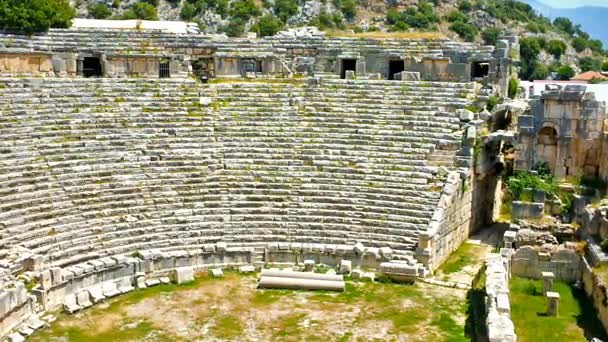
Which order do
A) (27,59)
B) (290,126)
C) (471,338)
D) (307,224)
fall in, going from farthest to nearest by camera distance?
(27,59) → (290,126) → (307,224) → (471,338)

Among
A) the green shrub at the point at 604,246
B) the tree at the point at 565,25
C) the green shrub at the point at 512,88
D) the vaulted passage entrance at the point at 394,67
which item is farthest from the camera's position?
the tree at the point at 565,25

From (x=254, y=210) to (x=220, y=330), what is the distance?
4.55m

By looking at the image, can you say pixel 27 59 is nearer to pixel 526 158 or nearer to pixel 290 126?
pixel 290 126

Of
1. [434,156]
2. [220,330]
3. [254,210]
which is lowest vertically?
[220,330]

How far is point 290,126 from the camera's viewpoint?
20.1 metres

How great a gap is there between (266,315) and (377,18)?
5588 cm

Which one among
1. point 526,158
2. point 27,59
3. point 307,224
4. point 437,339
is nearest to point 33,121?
point 27,59

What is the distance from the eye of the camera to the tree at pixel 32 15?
24.3 metres

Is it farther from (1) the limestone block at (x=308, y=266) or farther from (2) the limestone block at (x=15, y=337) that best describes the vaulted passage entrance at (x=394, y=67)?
(2) the limestone block at (x=15, y=337)

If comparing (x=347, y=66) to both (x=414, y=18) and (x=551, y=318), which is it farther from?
(x=414, y=18)

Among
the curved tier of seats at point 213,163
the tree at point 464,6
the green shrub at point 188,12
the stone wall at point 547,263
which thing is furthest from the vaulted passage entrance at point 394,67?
the tree at point 464,6

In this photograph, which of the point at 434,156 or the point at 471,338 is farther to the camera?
the point at 434,156

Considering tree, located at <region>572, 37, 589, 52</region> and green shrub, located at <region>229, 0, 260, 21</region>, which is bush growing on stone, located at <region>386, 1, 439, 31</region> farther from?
tree, located at <region>572, 37, 589, 52</region>

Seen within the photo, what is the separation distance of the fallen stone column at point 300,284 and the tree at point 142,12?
4211cm
